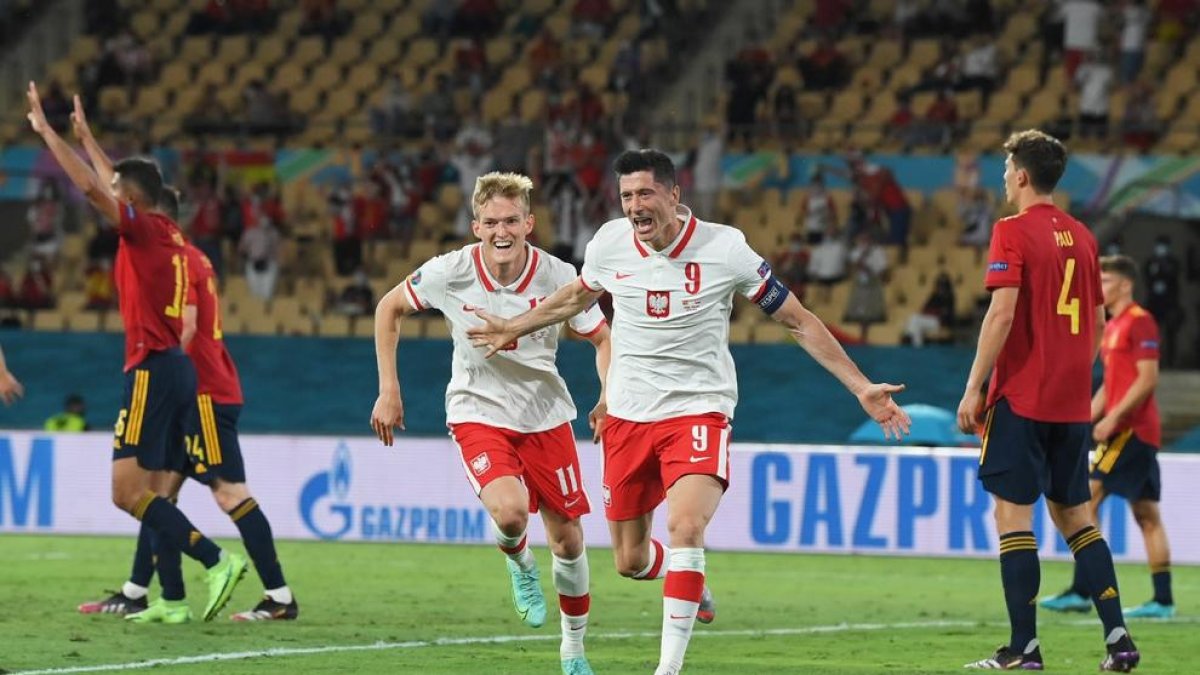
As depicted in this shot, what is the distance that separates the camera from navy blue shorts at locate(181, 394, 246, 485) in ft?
38.6

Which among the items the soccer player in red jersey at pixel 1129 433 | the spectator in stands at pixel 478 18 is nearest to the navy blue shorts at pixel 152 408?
the soccer player in red jersey at pixel 1129 433

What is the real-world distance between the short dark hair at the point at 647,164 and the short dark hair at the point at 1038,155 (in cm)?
176

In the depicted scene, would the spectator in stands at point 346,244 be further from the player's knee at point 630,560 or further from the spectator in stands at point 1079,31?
the player's knee at point 630,560

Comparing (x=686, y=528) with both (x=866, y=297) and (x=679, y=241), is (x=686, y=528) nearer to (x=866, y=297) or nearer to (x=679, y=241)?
(x=679, y=241)

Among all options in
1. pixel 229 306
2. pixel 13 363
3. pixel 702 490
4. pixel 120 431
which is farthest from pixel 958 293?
pixel 702 490

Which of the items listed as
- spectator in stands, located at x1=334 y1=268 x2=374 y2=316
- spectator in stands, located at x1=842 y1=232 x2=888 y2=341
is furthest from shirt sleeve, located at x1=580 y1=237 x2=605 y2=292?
spectator in stands, located at x1=334 y1=268 x2=374 y2=316

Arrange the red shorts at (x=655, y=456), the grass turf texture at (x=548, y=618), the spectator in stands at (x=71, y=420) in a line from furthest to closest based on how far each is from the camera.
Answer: the spectator in stands at (x=71, y=420), the grass turf texture at (x=548, y=618), the red shorts at (x=655, y=456)

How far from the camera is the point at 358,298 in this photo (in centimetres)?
2531

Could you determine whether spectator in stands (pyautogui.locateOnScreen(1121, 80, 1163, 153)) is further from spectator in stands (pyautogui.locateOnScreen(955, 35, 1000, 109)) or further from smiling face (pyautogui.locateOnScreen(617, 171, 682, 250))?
smiling face (pyautogui.locateOnScreen(617, 171, 682, 250))

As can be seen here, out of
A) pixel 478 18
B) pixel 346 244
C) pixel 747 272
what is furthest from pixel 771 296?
pixel 478 18

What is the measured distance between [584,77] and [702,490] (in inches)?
780

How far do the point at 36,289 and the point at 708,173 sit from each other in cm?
851

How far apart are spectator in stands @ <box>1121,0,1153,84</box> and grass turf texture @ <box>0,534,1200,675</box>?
10.3m

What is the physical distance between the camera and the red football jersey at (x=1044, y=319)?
373 inches
